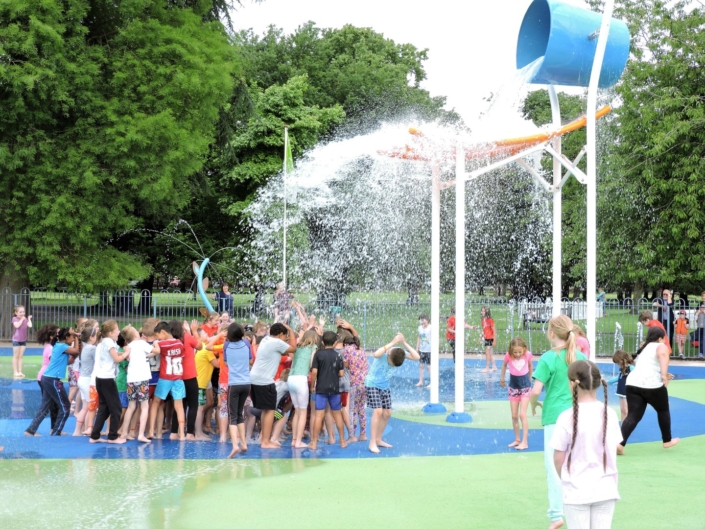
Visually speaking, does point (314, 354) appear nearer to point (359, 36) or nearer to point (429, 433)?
point (429, 433)

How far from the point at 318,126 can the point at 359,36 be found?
1684cm

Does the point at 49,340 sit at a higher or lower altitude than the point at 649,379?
higher

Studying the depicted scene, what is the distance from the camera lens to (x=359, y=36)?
168 ft

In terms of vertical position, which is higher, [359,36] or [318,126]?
[359,36]

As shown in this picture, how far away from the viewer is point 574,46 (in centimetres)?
1141

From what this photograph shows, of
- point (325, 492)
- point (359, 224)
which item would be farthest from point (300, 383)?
point (359, 224)

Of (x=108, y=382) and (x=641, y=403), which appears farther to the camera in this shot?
(x=108, y=382)

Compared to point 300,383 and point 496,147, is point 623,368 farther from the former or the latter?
point 300,383

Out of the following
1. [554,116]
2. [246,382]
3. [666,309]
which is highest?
[554,116]

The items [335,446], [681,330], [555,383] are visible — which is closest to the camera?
[555,383]

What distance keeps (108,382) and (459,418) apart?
5.22 metres

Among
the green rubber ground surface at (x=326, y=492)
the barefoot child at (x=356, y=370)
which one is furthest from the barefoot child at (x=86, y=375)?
the barefoot child at (x=356, y=370)

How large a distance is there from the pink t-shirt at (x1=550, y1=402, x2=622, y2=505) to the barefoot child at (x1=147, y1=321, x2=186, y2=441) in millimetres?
6346

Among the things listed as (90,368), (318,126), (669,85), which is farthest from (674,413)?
(318,126)
